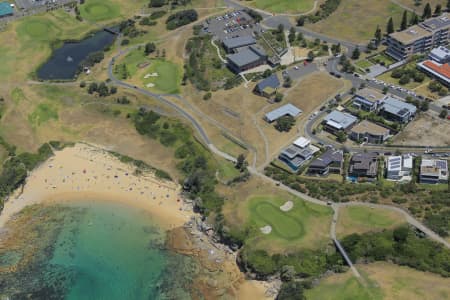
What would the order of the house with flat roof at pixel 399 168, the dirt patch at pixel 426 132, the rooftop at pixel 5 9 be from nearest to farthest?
the house with flat roof at pixel 399 168 < the dirt patch at pixel 426 132 < the rooftop at pixel 5 9

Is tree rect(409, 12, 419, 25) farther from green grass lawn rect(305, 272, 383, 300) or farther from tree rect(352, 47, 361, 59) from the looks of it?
green grass lawn rect(305, 272, 383, 300)

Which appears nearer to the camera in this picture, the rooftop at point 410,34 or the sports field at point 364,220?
the sports field at point 364,220

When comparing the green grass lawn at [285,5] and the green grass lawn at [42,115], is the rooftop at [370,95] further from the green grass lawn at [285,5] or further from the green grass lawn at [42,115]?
the green grass lawn at [42,115]

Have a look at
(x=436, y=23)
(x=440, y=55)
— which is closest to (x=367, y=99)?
(x=440, y=55)

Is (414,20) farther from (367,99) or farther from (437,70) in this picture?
(367,99)

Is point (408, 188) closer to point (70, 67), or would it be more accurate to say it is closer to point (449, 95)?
point (449, 95)

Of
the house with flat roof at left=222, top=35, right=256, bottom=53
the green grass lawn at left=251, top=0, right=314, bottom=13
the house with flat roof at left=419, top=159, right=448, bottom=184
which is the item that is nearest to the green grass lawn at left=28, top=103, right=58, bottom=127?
the house with flat roof at left=222, top=35, right=256, bottom=53

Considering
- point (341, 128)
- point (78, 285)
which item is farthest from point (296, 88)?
point (78, 285)

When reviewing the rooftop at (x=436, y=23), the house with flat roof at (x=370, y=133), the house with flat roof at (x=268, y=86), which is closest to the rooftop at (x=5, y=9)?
the house with flat roof at (x=268, y=86)

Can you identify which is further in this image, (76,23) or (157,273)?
(76,23)
